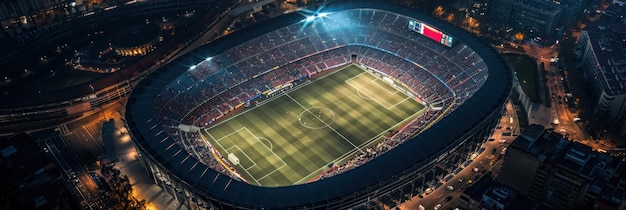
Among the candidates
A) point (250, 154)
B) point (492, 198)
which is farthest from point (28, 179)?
point (492, 198)

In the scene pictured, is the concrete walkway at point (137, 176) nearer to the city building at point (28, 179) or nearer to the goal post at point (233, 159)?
the city building at point (28, 179)

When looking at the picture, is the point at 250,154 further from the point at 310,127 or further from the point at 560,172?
the point at 560,172

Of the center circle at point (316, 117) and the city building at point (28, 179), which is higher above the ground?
the city building at point (28, 179)

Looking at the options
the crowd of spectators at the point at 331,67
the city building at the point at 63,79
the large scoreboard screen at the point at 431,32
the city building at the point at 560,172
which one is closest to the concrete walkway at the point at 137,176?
the crowd of spectators at the point at 331,67

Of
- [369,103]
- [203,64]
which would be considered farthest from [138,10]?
[369,103]

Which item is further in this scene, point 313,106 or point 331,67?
point 331,67

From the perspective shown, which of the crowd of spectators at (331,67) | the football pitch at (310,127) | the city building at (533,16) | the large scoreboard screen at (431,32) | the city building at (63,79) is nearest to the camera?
the football pitch at (310,127)

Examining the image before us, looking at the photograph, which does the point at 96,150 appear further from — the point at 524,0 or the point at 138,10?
the point at 524,0
